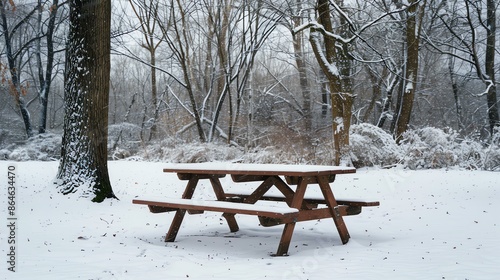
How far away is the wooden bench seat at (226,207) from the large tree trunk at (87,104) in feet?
8.38

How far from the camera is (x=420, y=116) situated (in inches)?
982

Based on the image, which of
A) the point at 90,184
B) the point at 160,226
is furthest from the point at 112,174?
the point at 160,226

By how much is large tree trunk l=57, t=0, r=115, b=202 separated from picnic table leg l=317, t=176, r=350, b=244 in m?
4.00

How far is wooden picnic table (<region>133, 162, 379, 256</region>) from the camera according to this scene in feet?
16.3

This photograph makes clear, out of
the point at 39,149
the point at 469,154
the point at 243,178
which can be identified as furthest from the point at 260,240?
the point at 39,149

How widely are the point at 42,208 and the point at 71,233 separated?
5.76 feet

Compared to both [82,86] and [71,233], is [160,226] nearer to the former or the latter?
[71,233]

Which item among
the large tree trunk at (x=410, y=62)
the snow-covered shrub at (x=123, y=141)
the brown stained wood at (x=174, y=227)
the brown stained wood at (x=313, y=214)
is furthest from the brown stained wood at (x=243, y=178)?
the snow-covered shrub at (x=123, y=141)

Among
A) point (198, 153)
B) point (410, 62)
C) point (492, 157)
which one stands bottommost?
point (198, 153)

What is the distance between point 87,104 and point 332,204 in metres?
4.41

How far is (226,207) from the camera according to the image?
5137 mm

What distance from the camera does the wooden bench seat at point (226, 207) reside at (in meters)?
4.79

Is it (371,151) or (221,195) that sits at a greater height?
(371,151)

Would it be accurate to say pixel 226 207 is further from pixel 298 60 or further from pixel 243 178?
pixel 298 60
